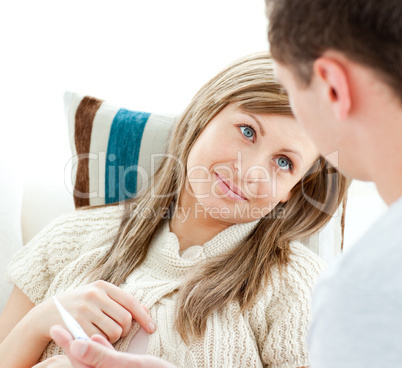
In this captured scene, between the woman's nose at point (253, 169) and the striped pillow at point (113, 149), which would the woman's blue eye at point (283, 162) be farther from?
the striped pillow at point (113, 149)

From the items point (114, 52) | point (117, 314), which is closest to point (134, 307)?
point (117, 314)

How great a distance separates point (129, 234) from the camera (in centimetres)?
137

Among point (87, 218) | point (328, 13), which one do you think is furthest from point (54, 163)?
point (328, 13)

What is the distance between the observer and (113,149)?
152cm

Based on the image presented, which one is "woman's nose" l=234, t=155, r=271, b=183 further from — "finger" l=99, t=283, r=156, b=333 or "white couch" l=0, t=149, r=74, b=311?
"white couch" l=0, t=149, r=74, b=311

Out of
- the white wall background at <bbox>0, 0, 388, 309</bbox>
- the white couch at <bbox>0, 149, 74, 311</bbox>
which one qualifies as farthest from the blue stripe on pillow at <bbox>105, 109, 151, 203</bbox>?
the white wall background at <bbox>0, 0, 388, 309</bbox>

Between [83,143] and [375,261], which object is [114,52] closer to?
[83,143]

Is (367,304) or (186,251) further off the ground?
(367,304)

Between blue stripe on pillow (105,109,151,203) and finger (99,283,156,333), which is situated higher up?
blue stripe on pillow (105,109,151,203)

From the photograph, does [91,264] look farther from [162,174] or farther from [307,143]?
[307,143]

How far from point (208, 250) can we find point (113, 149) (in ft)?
1.37

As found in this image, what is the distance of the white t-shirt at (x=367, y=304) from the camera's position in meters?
0.54

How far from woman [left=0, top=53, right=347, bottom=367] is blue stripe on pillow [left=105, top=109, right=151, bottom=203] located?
2.1 inches

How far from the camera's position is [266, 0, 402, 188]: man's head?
23.8 inches
